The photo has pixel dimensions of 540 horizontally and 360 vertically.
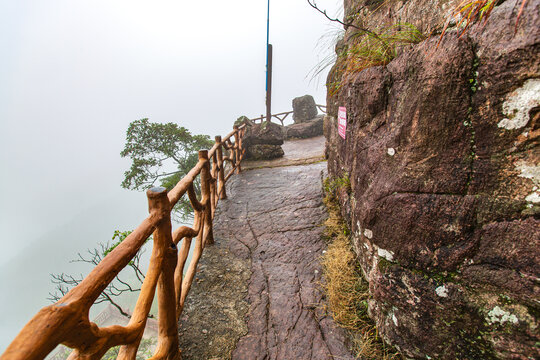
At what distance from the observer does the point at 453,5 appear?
1.64 m

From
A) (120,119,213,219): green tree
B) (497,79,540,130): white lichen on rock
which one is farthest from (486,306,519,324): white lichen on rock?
(120,119,213,219): green tree

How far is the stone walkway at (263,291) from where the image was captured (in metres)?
2.16

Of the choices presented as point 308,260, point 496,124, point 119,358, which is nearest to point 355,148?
point 496,124

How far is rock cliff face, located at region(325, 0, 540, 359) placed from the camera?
50.3 inches

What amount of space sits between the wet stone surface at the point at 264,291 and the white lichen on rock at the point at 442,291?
883 mm

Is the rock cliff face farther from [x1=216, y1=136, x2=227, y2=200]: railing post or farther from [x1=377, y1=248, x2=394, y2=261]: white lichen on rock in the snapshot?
[x1=216, y1=136, x2=227, y2=200]: railing post

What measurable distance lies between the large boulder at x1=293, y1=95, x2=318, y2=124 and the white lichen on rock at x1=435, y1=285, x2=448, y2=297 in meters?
13.2

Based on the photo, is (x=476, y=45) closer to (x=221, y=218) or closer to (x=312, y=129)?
(x=221, y=218)

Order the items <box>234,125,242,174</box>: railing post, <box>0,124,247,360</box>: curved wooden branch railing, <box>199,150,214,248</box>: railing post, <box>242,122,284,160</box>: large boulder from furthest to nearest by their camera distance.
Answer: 1. <box>242,122,284,160</box>: large boulder
2. <box>234,125,242,174</box>: railing post
3. <box>199,150,214,248</box>: railing post
4. <box>0,124,247,360</box>: curved wooden branch railing

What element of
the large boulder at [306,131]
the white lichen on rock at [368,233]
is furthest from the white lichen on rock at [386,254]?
the large boulder at [306,131]

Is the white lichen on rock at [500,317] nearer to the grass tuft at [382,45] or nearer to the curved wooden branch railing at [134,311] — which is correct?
the grass tuft at [382,45]

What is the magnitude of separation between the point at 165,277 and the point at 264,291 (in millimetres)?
1343

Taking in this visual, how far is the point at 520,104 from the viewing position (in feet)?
4.09

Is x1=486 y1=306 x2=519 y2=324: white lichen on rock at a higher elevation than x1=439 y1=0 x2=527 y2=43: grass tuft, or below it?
below
